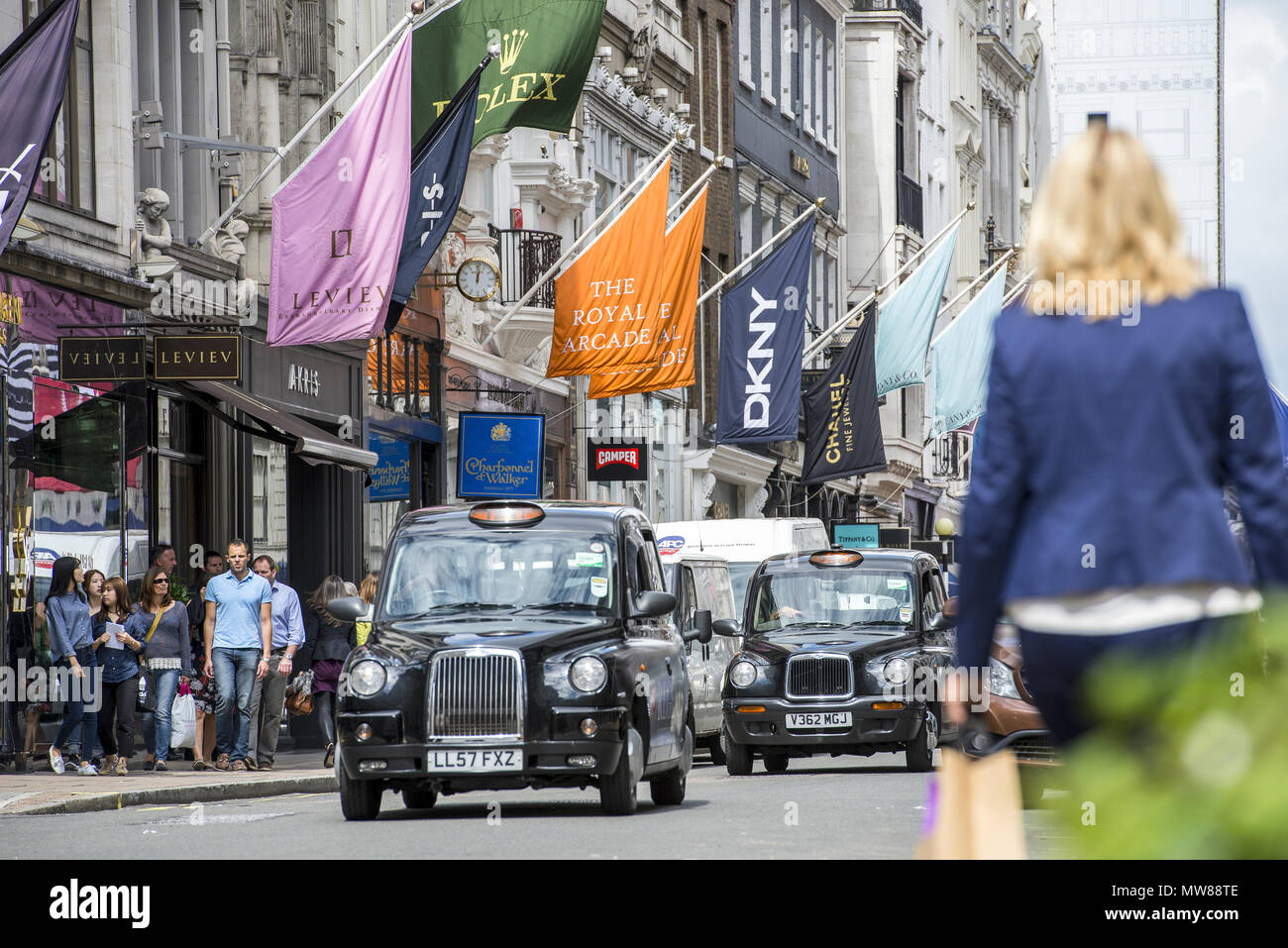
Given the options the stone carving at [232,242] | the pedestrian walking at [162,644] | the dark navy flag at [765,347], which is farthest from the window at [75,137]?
the dark navy flag at [765,347]

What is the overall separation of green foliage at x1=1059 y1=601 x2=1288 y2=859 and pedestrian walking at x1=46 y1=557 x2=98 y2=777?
59.4 feet

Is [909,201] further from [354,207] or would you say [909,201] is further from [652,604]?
[652,604]

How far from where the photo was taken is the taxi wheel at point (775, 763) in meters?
23.0

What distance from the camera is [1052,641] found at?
4793 mm

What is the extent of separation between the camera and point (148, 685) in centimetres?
2145

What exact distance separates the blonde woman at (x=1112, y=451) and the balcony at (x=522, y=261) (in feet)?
105

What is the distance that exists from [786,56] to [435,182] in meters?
36.5

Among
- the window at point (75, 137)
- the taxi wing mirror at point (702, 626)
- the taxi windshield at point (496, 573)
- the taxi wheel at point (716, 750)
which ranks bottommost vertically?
the taxi wheel at point (716, 750)

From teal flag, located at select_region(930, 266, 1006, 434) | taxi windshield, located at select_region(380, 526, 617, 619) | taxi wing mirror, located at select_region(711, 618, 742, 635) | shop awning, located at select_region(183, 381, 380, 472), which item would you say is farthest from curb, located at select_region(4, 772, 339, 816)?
teal flag, located at select_region(930, 266, 1006, 434)

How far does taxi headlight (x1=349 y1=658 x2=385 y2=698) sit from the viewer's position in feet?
47.1

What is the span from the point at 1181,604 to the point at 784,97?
56456 millimetres

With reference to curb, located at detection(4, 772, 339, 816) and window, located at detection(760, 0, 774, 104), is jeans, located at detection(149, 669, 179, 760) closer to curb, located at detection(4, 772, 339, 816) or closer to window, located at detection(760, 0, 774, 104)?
curb, located at detection(4, 772, 339, 816)

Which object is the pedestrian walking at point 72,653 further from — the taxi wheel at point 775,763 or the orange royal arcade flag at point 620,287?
the orange royal arcade flag at point 620,287
